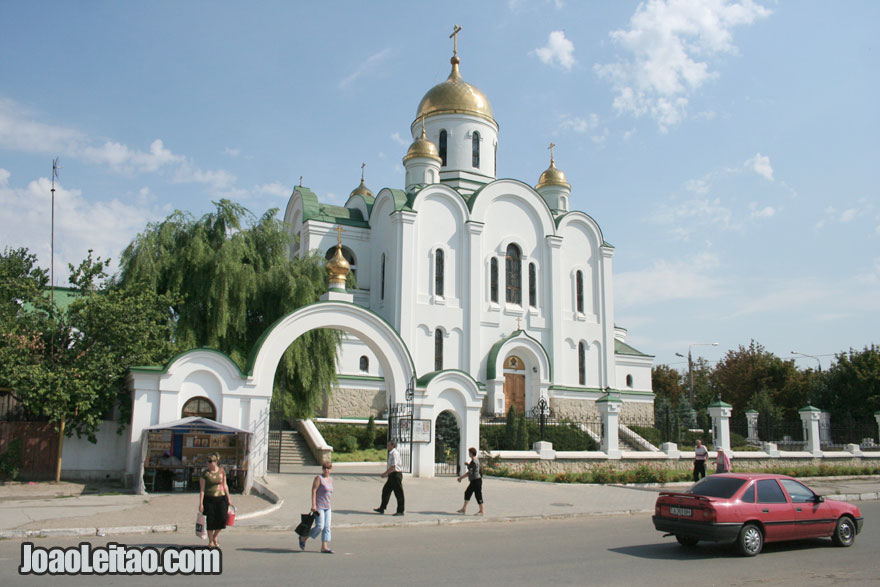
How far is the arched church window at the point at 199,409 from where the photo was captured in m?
16.3

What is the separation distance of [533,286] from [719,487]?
2484 centimetres

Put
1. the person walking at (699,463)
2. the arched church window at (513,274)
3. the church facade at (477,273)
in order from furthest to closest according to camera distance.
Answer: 1. the arched church window at (513,274)
2. the church facade at (477,273)
3. the person walking at (699,463)

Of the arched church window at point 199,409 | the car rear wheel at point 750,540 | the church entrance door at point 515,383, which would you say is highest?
the church entrance door at point 515,383

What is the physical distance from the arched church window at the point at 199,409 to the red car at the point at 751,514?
10519mm

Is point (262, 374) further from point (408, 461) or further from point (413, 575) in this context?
point (413, 575)

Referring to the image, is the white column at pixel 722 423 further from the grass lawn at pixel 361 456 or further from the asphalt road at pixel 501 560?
the asphalt road at pixel 501 560

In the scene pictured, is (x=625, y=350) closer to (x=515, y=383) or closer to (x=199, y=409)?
(x=515, y=383)

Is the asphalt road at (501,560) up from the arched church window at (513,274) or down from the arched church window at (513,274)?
down

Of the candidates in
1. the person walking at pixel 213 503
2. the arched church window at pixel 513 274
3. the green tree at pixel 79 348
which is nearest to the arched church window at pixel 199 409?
the green tree at pixel 79 348

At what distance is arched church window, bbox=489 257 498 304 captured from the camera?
110 feet

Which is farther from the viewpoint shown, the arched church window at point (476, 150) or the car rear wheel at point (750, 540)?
the arched church window at point (476, 150)

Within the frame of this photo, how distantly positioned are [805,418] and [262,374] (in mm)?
A: 20762

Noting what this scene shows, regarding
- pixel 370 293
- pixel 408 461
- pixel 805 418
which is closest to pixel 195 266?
pixel 408 461

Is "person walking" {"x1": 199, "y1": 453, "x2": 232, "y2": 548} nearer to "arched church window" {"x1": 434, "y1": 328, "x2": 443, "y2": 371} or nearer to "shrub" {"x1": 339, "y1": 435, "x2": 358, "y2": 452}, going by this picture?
"shrub" {"x1": 339, "y1": 435, "x2": 358, "y2": 452}
